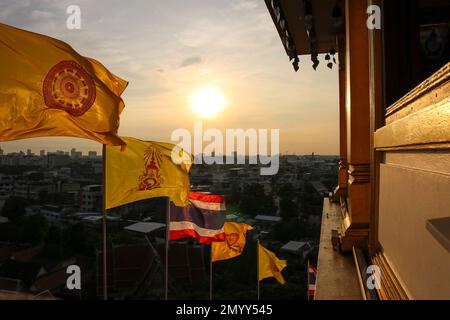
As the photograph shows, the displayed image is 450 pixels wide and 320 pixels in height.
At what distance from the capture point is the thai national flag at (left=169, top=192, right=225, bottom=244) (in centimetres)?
916

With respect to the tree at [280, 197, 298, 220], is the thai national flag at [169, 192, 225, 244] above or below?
above

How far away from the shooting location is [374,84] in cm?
329

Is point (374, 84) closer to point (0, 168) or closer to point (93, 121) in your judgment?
point (93, 121)

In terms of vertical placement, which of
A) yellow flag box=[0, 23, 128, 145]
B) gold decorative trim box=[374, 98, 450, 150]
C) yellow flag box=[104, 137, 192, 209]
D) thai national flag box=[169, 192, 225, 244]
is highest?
yellow flag box=[0, 23, 128, 145]

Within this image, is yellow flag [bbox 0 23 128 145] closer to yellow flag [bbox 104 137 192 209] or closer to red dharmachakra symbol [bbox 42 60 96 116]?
red dharmachakra symbol [bbox 42 60 96 116]

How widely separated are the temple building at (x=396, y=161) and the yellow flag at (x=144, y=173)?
3.55m

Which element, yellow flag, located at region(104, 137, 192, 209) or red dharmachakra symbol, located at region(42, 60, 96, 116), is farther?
yellow flag, located at region(104, 137, 192, 209)

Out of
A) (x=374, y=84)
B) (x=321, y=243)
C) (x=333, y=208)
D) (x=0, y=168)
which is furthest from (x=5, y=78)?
(x=0, y=168)

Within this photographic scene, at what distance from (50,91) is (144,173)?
311cm

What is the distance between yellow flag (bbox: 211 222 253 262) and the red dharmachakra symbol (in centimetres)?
766

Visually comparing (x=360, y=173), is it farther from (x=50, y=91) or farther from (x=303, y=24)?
(x=303, y=24)

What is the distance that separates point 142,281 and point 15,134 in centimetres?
3844

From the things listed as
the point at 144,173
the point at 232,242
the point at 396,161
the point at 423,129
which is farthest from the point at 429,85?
the point at 232,242

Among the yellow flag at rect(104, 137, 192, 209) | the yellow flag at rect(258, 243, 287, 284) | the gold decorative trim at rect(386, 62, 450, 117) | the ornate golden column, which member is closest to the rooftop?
the yellow flag at rect(258, 243, 287, 284)
